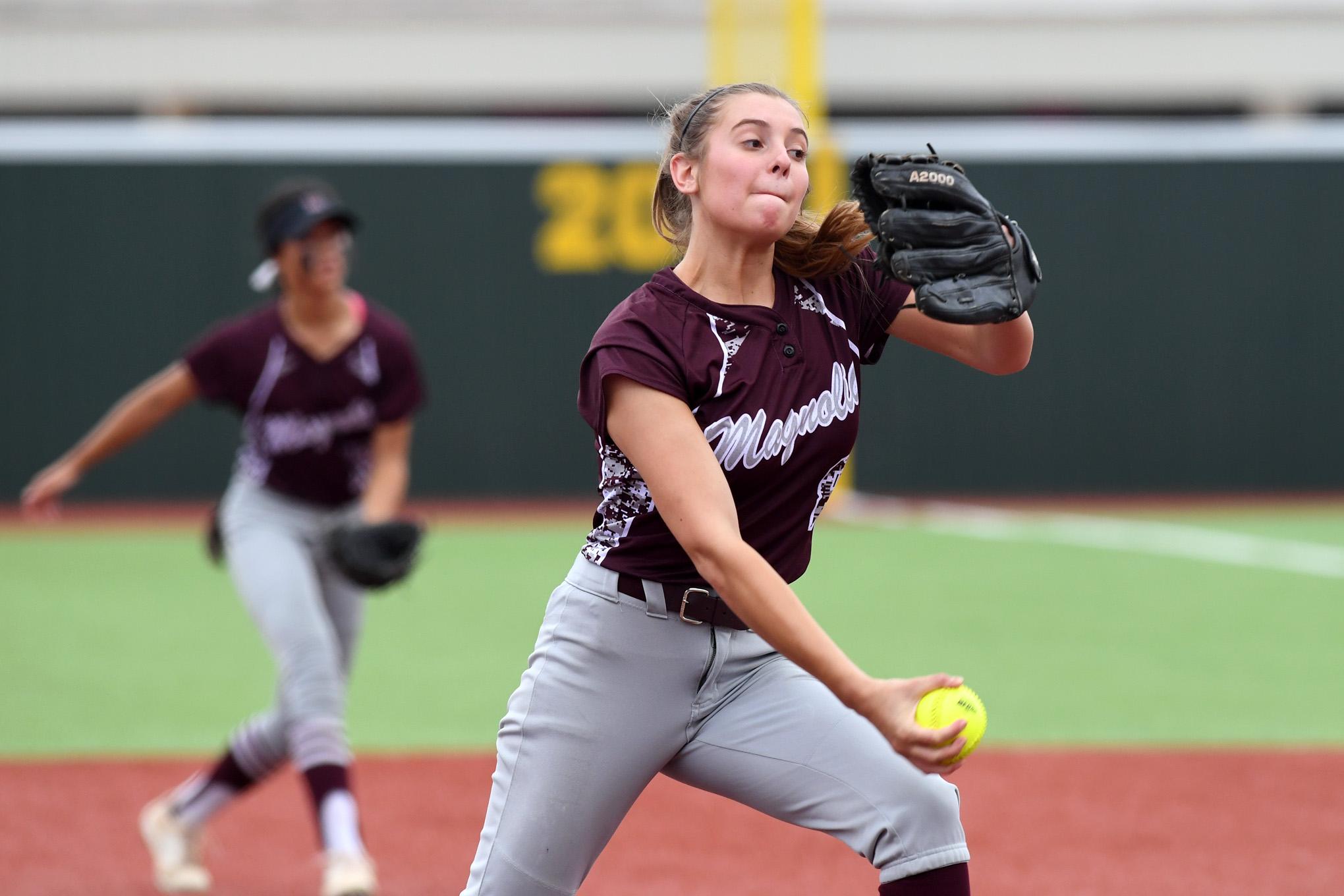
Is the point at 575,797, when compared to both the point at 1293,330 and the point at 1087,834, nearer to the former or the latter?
the point at 1087,834

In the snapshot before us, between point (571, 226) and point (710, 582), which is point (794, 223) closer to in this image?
point (710, 582)

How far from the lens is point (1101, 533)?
14.3 meters

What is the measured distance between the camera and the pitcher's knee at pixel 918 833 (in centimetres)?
313

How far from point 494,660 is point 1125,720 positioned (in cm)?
331

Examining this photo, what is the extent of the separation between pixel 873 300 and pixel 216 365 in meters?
2.88

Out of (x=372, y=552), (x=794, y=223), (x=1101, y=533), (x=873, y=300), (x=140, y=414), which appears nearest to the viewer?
(x=794, y=223)

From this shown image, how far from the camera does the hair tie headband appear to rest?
340 centimetres

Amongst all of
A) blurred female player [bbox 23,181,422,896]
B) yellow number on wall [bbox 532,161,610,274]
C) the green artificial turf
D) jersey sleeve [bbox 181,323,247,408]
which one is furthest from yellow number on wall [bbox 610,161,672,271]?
jersey sleeve [bbox 181,323,247,408]

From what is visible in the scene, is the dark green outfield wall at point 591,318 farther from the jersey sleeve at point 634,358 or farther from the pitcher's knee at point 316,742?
the jersey sleeve at point 634,358

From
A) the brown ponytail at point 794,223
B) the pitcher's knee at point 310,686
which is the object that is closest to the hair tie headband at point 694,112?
the brown ponytail at point 794,223

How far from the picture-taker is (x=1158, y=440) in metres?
17.0

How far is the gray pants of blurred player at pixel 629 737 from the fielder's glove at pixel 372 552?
2.09 m

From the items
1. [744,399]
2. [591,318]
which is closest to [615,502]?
[744,399]

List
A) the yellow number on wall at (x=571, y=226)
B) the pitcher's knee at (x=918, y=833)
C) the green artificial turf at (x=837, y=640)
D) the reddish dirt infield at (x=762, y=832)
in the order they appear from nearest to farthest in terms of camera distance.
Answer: the pitcher's knee at (x=918, y=833), the reddish dirt infield at (x=762, y=832), the green artificial turf at (x=837, y=640), the yellow number on wall at (x=571, y=226)
